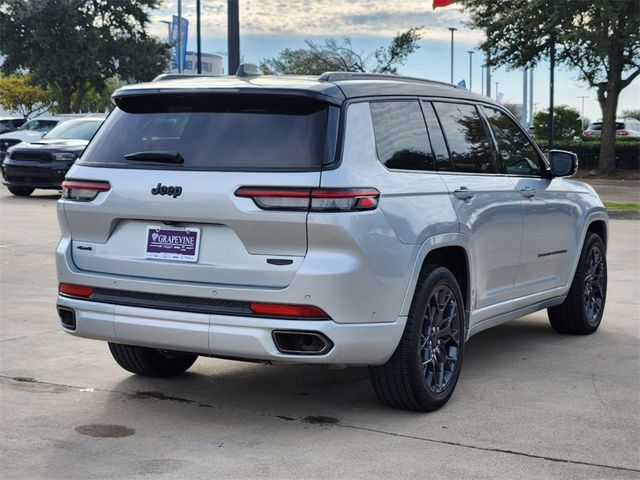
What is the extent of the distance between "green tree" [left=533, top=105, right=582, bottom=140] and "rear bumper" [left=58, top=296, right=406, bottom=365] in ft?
139

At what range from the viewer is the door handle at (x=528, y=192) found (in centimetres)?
719

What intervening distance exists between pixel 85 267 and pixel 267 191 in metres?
1.23

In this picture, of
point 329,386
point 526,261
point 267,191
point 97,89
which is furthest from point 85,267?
point 97,89

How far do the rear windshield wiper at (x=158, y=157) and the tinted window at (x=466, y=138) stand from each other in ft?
5.82

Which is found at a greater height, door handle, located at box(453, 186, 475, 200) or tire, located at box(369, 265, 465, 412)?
door handle, located at box(453, 186, 475, 200)

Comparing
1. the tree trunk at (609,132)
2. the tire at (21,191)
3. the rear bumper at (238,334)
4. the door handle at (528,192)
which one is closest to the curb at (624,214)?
the tire at (21,191)

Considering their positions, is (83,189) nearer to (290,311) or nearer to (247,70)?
(247,70)

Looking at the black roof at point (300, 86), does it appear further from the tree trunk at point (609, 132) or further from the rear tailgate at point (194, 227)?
the tree trunk at point (609, 132)

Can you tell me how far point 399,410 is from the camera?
19.4 ft

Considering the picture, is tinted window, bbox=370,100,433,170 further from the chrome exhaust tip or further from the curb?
the curb

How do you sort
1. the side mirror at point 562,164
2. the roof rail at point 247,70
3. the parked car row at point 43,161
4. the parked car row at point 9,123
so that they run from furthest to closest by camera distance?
the parked car row at point 9,123 < the parked car row at point 43,161 < the side mirror at point 562,164 < the roof rail at point 247,70

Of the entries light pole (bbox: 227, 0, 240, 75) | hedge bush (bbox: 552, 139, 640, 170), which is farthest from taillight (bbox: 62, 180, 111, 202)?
hedge bush (bbox: 552, 139, 640, 170)

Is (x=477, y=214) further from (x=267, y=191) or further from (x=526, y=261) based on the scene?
(x=267, y=191)

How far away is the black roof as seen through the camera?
5469mm
